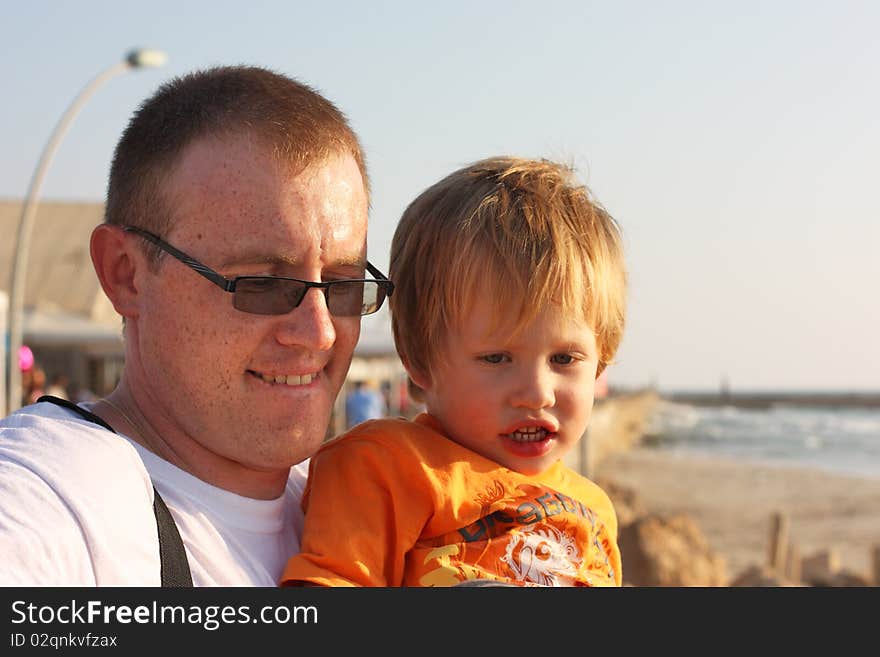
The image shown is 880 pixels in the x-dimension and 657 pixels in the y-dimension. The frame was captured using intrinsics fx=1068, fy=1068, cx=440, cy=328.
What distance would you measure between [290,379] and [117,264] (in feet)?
1.61

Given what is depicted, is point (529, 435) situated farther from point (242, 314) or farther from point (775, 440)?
point (775, 440)

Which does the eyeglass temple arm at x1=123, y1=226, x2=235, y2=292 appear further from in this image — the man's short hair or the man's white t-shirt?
the man's white t-shirt

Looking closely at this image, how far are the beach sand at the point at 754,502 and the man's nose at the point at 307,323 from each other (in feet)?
51.6

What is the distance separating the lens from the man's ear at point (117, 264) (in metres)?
2.45

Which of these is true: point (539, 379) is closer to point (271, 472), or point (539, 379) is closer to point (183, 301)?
point (271, 472)

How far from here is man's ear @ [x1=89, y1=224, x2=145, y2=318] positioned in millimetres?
2453

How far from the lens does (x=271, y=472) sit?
8.25 ft

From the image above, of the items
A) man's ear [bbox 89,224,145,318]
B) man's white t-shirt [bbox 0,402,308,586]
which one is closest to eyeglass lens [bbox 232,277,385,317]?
man's ear [bbox 89,224,145,318]

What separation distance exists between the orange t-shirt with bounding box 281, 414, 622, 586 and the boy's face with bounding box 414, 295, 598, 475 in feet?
0.23

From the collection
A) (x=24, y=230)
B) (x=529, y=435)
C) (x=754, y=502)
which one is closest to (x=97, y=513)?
(x=529, y=435)

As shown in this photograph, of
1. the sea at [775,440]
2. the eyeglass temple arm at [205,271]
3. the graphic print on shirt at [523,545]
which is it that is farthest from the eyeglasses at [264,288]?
the sea at [775,440]

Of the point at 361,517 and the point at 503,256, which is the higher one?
the point at 503,256

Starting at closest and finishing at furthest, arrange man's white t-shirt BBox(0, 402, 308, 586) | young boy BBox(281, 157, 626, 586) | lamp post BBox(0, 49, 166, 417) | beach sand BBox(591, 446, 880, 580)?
1. man's white t-shirt BBox(0, 402, 308, 586)
2. young boy BBox(281, 157, 626, 586)
3. lamp post BBox(0, 49, 166, 417)
4. beach sand BBox(591, 446, 880, 580)

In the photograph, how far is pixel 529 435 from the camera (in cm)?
270
